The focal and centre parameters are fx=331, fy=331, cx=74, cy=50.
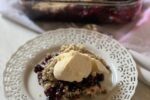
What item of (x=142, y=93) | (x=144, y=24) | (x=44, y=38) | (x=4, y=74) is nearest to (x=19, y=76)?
(x=4, y=74)

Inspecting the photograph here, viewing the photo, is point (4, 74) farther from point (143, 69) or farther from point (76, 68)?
point (143, 69)

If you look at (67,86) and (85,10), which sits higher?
(85,10)

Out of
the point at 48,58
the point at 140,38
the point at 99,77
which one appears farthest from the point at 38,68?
the point at 140,38

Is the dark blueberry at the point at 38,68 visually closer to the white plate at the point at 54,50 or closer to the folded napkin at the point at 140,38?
the white plate at the point at 54,50

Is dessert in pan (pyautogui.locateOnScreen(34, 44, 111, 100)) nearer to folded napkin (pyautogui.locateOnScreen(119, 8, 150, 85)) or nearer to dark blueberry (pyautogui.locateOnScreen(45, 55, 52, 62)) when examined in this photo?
dark blueberry (pyautogui.locateOnScreen(45, 55, 52, 62))

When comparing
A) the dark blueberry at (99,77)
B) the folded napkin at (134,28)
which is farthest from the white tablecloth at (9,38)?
the dark blueberry at (99,77)

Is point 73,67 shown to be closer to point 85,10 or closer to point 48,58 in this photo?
point 48,58
